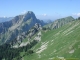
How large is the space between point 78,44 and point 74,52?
14.6 m

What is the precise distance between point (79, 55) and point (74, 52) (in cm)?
1075

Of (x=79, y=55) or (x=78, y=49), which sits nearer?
(x=79, y=55)

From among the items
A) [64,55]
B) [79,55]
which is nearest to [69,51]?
[64,55]

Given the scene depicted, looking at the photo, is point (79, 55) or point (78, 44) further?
point (78, 44)

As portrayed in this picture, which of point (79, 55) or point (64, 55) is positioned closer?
point (79, 55)

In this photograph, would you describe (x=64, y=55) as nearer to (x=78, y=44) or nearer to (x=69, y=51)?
(x=69, y=51)

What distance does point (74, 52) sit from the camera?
7426 inches

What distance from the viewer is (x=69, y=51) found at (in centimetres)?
19638

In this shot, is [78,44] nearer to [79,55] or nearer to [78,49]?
[78,49]

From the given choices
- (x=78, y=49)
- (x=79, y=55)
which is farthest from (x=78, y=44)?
(x=79, y=55)

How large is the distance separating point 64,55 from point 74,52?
36.4ft

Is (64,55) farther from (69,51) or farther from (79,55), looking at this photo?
(79,55)

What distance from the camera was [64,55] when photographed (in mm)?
193625

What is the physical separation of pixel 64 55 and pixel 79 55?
19536mm
